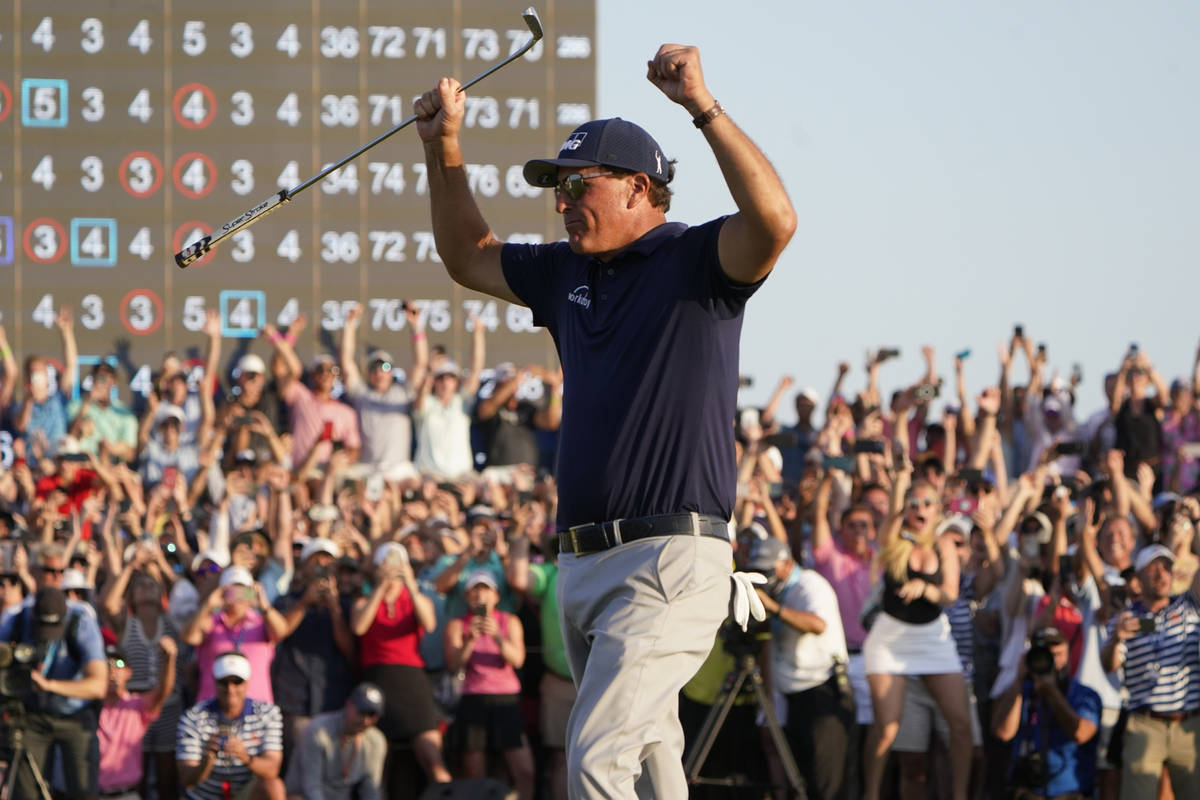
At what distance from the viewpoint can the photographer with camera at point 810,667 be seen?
37.3 ft

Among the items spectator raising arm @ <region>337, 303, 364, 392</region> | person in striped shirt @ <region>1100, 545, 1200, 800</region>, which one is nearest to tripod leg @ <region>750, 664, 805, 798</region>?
person in striped shirt @ <region>1100, 545, 1200, 800</region>

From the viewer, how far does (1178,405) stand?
50.7ft

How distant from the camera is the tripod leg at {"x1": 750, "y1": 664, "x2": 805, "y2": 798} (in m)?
11.2

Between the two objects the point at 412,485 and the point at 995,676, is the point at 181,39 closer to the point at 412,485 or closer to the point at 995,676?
the point at 412,485

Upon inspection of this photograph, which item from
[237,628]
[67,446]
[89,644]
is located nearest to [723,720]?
[237,628]

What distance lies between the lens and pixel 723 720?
38.3 ft

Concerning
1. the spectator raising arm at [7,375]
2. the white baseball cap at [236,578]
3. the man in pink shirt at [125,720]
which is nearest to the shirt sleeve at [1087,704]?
the white baseball cap at [236,578]

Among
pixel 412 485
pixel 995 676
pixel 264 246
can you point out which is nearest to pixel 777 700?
pixel 995 676

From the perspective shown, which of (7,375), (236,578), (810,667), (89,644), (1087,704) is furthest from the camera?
(7,375)

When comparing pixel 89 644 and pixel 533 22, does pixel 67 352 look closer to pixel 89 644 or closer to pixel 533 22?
pixel 89 644

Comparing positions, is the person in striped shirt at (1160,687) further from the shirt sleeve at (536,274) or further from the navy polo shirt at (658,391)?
the navy polo shirt at (658,391)

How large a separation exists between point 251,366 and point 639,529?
12.2m

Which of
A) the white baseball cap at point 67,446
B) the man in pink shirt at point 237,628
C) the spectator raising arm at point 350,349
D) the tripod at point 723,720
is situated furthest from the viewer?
the spectator raising arm at point 350,349

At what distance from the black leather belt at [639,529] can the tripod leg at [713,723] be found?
6413 mm
